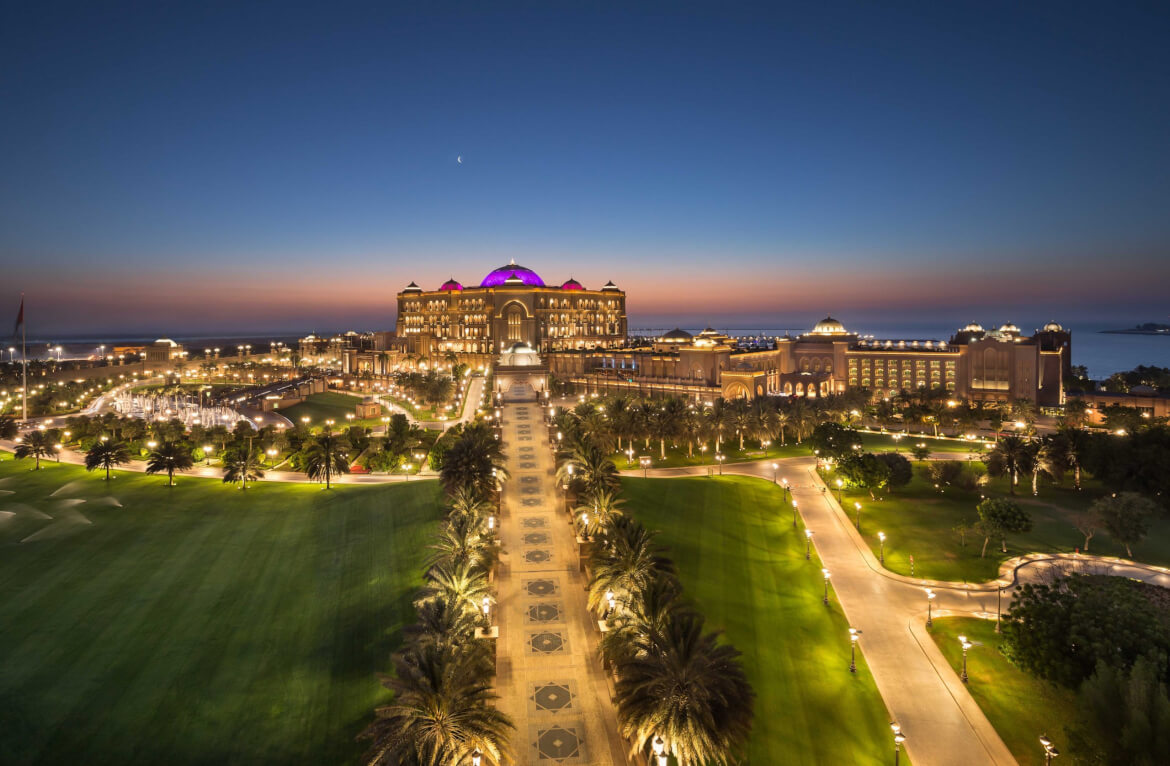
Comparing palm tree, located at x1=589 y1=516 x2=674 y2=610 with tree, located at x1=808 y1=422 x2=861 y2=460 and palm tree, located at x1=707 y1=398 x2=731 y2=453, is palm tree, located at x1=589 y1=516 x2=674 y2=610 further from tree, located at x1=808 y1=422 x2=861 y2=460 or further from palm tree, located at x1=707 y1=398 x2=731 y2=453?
palm tree, located at x1=707 y1=398 x2=731 y2=453

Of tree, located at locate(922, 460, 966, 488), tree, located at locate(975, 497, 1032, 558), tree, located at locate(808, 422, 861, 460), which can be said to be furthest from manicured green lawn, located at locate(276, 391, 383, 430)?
tree, located at locate(975, 497, 1032, 558)

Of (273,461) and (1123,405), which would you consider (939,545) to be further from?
(1123,405)

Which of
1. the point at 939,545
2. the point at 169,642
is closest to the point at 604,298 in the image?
the point at 939,545

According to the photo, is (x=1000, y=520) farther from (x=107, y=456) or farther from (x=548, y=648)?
(x=107, y=456)

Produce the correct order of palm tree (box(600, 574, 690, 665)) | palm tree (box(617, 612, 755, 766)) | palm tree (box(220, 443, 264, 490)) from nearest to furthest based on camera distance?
palm tree (box(617, 612, 755, 766)), palm tree (box(600, 574, 690, 665)), palm tree (box(220, 443, 264, 490))

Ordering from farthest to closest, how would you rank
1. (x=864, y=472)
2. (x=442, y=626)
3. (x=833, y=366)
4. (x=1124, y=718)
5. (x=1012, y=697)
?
(x=833, y=366), (x=864, y=472), (x=1012, y=697), (x=442, y=626), (x=1124, y=718)

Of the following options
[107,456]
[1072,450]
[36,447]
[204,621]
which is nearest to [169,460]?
[107,456]
